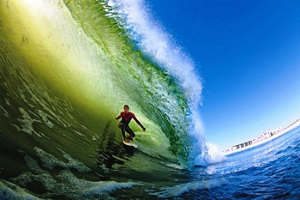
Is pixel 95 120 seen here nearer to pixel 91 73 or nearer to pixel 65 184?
pixel 91 73

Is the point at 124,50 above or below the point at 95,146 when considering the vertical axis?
above

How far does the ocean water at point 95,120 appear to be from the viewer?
2.99m

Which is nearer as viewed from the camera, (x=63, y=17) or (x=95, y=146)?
(x=95, y=146)

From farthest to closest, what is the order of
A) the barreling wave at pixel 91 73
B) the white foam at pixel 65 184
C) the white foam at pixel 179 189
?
the barreling wave at pixel 91 73, the white foam at pixel 179 189, the white foam at pixel 65 184

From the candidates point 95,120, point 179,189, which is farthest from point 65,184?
point 95,120

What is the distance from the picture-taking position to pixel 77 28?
6.55m

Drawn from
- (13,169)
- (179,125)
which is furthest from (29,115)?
(179,125)

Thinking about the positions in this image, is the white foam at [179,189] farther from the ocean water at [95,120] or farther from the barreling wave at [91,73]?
the barreling wave at [91,73]

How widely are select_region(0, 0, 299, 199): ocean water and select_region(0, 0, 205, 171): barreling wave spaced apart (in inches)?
1.3

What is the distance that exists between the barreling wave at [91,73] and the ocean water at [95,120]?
0.11ft

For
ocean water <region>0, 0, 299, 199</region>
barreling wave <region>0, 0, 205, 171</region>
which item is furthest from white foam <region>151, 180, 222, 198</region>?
barreling wave <region>0, 0, 205, 171</region>

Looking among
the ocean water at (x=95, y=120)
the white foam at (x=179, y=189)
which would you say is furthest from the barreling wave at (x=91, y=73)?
the white foam at (x=179, y=189)

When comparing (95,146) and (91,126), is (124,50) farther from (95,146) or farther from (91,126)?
(95,146)

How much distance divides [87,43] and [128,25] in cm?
163
